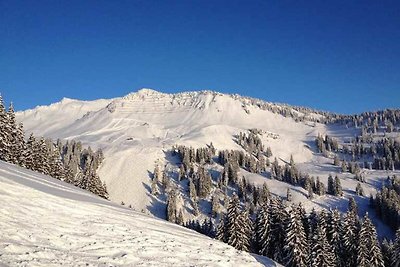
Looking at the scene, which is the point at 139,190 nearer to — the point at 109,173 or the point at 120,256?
the point at 109,173

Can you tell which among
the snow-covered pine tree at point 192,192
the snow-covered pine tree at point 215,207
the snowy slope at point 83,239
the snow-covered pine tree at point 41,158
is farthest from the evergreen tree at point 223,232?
the snow-covered pine tree at point 192,192

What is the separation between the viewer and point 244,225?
5897 centimetres

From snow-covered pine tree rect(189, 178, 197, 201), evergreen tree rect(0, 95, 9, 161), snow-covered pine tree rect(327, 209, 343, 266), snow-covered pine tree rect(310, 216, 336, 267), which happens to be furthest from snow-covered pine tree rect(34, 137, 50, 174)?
snow-covered pine tree rect(189, 178, 197, 201)

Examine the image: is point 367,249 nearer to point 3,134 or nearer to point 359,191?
point 3,134

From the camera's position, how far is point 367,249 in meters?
55.9

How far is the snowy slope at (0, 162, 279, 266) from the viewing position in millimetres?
21031

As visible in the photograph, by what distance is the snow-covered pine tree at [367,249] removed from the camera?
2185 inches

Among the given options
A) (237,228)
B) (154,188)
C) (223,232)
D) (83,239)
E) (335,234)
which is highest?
(154,188)

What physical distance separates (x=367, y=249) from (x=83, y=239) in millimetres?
43821

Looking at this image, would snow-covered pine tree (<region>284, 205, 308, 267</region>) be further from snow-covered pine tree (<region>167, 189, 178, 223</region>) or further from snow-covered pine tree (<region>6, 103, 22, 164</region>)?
snow-covered pine tree (<region>167, 189, 178, 223</region>)

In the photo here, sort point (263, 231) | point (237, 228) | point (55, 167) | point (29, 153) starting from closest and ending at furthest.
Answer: point (237, 228)
point (263, 231)
point (29, 153)
point (55, 167)

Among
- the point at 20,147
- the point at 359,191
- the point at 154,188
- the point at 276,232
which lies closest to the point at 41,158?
the point at 20,147

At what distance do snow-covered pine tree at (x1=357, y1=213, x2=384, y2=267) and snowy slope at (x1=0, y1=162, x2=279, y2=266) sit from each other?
1008 inches

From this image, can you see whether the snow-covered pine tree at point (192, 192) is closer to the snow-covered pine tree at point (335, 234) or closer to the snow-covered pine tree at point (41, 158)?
the snow-covered pine tree at point (41, 158)
